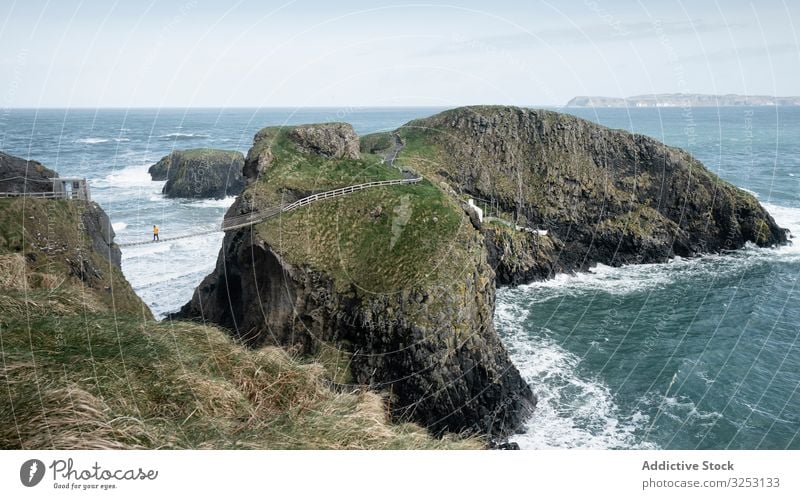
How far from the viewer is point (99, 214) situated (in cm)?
3048

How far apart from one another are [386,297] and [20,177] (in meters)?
A: 20.5

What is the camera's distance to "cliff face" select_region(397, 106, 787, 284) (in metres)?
56.9

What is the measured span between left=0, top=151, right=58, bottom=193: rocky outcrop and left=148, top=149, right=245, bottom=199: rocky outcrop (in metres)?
52.2

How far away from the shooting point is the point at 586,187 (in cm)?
6025

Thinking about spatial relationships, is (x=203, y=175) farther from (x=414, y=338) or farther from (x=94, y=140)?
(x=94, y=140)

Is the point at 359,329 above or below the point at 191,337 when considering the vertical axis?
below

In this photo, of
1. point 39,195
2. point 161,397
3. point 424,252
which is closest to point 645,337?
point 424,252

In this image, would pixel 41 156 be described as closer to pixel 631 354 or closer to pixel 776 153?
pixel 631 354

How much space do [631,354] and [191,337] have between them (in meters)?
30.8

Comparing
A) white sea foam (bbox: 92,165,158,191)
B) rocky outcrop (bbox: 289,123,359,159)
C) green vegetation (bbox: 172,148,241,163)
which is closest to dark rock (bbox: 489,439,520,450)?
rocky outcrop (bbox: 289,123,359,159)

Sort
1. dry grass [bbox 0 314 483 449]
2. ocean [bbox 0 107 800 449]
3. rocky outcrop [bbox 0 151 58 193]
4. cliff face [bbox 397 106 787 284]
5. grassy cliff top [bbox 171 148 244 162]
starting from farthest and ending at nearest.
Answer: grassy cliff top [bbox 171 148 244 162] → cliff face [bbox 397 106 787 284] → rocky outcrop [bbox 0 151 58 193] → ocean [bbox 0 107 800 449] → dry grass [bbox 0 314 483 449]

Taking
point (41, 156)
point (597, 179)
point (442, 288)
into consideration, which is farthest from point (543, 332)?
point (41, 156)

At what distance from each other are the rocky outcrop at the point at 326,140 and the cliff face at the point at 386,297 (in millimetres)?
6249

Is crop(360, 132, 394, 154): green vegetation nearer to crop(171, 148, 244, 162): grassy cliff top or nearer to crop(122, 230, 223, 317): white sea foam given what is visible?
crop(122, 230, 223, 317): white sea foam
